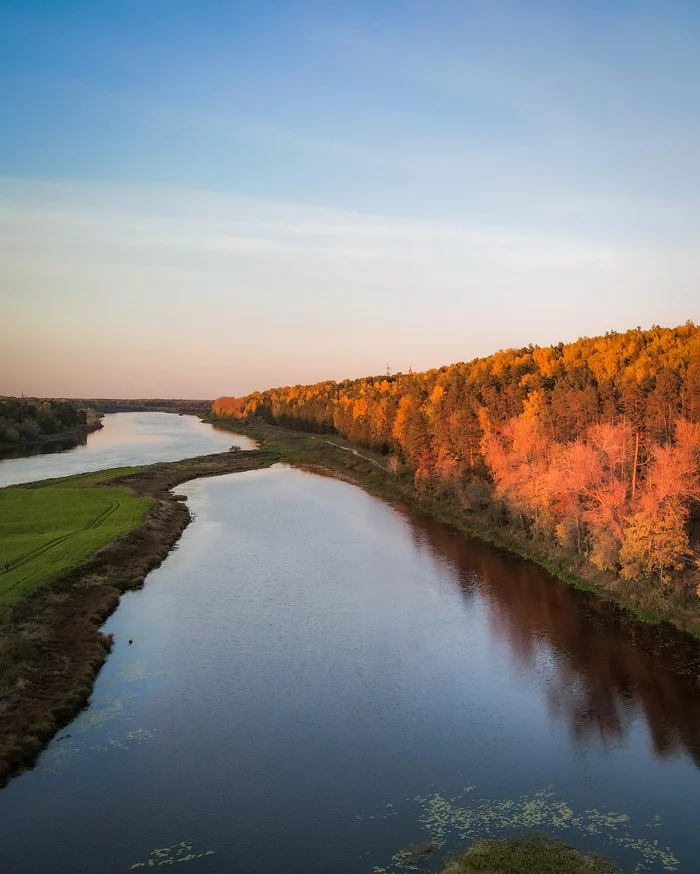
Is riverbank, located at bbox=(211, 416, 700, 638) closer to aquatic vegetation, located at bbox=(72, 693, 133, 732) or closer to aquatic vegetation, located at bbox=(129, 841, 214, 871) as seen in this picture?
aquatic vegetation, located at bbox=(129, 841, 214, 871)

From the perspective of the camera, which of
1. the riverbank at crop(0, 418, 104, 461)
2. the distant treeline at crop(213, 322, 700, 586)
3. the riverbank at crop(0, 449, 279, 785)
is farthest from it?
the riverbank at crop(0, 418, 104, 461)

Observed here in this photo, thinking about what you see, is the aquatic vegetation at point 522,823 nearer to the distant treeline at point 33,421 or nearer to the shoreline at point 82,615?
the shoreline at point 82,615

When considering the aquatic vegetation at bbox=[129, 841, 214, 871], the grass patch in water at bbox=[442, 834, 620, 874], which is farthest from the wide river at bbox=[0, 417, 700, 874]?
the grass patch in water at bbox=[442, 834, 620, 874]

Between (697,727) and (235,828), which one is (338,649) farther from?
(697,727)

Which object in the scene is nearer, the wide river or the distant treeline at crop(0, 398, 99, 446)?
the wide river

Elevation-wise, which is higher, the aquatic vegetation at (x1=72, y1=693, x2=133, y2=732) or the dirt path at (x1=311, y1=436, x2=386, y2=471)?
the dirt path at (x1=311, y1=436, x2=386, y2=471)

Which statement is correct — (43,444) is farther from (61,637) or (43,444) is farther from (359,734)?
(359,734)

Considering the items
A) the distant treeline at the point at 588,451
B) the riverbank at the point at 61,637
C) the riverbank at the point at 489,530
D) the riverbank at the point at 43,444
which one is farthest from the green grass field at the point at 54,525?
the riverbank at the point at 43,444

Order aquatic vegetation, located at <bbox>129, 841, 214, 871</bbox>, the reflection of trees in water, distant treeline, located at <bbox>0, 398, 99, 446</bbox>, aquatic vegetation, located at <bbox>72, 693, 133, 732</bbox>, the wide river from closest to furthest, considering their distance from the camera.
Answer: aquatic vegetation, located at <bbox>129, 841, 214, 871</bbox>, the wide river, aquatic vegetation, located at <bbox>72, 693, 133, 732</bbox>, the reflection of trees in water, distant treeline, located at <bbox>0, 398, 99, 446</bbox>
